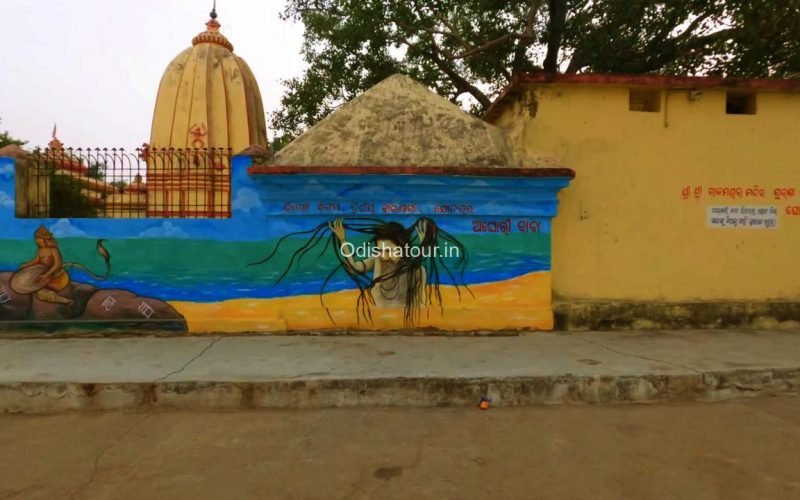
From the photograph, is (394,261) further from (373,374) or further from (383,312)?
(373,374)

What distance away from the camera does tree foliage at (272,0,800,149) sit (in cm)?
972

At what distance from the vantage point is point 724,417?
13.1 ft

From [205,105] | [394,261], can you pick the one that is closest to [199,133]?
[205,105]

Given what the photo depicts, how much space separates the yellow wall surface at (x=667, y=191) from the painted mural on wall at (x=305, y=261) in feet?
2.25

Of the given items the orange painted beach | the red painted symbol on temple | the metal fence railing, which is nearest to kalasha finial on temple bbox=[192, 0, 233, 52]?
the red painted symbol on temple

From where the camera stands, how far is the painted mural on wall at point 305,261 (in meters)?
6.02

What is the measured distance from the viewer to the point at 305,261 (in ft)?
20.3

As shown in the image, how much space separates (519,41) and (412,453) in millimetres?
10756

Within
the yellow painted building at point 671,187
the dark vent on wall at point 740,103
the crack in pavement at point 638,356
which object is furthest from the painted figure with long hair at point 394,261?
the dark vent on wall at point 740,103

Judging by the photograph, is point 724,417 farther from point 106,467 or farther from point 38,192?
point 38,192

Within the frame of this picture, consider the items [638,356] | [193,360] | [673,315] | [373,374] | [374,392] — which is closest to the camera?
[374,392]

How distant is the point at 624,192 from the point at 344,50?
8.48 metres

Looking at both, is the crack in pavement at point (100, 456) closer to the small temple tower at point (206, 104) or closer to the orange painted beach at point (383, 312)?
the orange painted beach at point (383, 312)

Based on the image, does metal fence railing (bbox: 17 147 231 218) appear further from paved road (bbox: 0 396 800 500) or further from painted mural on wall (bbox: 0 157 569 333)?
paved road (bbox: 0 396 800 500)
